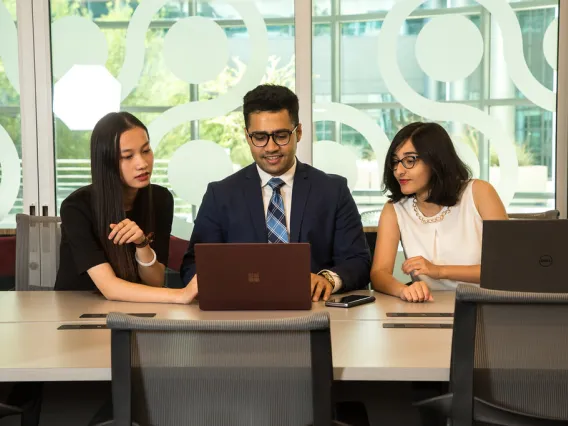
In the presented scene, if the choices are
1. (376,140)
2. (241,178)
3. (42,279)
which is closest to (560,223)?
(241,178)

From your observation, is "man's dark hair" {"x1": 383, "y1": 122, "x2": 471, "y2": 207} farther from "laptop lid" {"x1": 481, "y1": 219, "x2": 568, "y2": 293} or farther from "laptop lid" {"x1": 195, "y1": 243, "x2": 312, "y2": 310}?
"laptop lid" {"x1": 195, "y1": 243, "x2": 312, "y2": 310}

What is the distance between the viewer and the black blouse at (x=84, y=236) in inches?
104

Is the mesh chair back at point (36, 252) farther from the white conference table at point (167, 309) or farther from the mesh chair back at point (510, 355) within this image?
the mesh chair back at point (510, 355)

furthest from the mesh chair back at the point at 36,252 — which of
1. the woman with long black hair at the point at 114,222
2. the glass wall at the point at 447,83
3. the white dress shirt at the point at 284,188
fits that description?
the glass wall at the point at 447,83

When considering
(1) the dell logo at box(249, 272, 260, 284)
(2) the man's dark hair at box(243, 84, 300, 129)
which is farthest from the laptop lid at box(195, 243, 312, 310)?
(2) the man's dark hair at box(243, 84, 300, 129)

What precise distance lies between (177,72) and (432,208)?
2272 mm

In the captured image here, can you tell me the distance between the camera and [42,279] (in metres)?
3.17

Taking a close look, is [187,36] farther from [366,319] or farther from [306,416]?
[306,416]

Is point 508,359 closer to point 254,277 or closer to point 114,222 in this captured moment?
point 254,277

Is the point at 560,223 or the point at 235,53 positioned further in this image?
the point at 235,53

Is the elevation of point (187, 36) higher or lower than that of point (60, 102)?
higher

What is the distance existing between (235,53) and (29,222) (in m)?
1.97

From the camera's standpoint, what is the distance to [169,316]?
230 centimetres

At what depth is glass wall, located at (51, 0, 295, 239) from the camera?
4.66 metres
